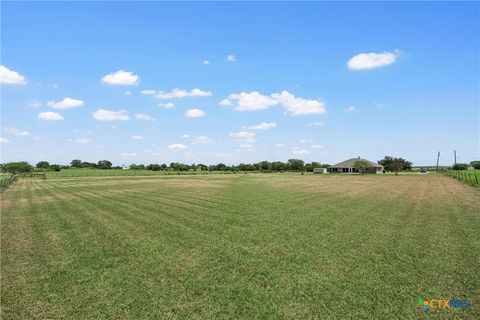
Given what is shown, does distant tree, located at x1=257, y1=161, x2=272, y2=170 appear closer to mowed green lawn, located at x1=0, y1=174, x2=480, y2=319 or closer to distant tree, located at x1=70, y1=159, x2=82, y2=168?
distant tree, located at x1=70, y1=159, x2=82, y2=168

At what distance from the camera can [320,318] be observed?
557cm

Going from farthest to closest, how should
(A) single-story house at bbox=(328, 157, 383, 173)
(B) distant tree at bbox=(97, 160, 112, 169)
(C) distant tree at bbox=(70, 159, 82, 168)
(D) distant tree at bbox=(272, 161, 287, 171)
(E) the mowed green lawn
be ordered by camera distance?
1. (C) distant tree at bbox=(70, 159, 82, 168)
2. (B) distant tree at bbox=(97, 160, 112, 169)
3. (D) distant tree at bbox=(272, 161, 287, 171)
4. (A) single-story house at bbox=(328, 157, 383, 173)
5. (E) the mowed green lawn

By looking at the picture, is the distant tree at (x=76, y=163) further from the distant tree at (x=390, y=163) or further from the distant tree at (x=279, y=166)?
the distant tree at (x=390, y=163)

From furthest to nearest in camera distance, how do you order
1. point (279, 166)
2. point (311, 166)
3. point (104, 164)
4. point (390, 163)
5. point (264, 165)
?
1. point (104, 164)
2. point (264, 165)
3. point (279, 166)
4. point (311, 166)
5. point (390, 163)

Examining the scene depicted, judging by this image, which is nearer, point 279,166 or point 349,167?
point 349,167

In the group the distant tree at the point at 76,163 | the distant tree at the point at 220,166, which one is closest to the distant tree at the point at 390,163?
the distant tree at the point at 220,166

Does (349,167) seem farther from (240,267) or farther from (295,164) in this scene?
(240,267)

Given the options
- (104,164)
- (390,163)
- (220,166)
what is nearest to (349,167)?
(390,163)

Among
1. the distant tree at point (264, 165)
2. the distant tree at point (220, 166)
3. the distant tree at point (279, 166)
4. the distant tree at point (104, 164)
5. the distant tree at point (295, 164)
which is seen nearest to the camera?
Answer: the distant tree at point (295, 164)

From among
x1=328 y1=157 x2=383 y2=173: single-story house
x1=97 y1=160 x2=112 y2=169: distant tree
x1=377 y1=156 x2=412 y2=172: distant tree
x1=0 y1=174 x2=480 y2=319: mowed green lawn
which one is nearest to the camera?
x1=0 y1=174 x2=480 y2=319: mowed green lawn

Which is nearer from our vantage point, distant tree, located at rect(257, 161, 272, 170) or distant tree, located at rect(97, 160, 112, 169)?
distant tree, located at rect(257, 161, 272, 170)

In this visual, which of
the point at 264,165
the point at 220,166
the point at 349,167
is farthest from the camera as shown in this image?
the point at 220,166

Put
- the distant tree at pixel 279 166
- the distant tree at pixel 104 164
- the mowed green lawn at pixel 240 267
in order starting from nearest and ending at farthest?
the mowed green lawn at pixel 240 267 < the distant tree at pixel 279 166 < the distant tree at pixel 104 164

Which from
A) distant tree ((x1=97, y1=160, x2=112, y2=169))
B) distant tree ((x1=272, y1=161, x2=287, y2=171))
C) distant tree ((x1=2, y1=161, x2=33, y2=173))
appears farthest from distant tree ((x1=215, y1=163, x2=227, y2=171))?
distant tree ((x1=2, y1=161, x2=33, y2=173))
